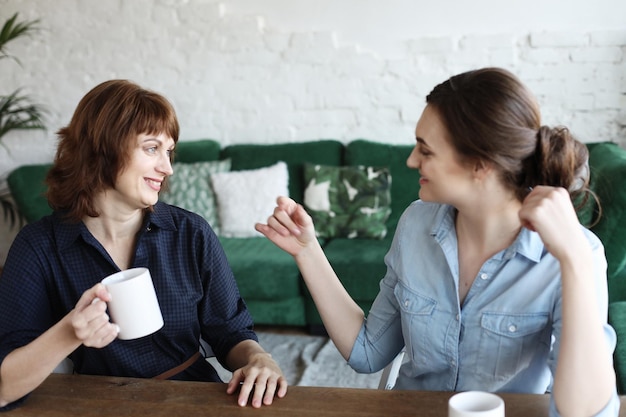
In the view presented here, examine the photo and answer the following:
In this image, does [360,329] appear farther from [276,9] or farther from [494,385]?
[276,9]

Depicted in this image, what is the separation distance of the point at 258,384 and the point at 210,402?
0.09m

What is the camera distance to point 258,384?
1.26m

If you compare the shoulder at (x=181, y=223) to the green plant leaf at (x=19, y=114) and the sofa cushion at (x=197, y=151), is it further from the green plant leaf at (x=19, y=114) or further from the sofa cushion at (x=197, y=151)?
the green plant leaf at (x=19, y=114)

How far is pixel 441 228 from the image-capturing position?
1.44 m

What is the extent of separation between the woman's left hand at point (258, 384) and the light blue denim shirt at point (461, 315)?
24 centimetres

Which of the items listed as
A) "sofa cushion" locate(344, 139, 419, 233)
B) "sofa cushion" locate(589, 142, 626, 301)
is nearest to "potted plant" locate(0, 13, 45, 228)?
"sofa cushion" locate(344, 139, 419, 233)

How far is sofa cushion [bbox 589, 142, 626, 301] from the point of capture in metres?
2.68

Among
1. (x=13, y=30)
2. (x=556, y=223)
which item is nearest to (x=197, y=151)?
(x=13, y=30)

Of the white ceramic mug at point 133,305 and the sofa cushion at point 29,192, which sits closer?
the white ceramic mug at point 133,305

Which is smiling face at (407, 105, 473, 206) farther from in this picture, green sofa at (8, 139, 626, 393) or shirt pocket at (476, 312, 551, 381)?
green sofa at (8, 139, 626, 393)

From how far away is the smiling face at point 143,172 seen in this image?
1.59 metres

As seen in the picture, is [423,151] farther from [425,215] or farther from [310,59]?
[310,59]

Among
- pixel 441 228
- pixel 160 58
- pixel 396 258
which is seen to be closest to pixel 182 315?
pixel 396 258

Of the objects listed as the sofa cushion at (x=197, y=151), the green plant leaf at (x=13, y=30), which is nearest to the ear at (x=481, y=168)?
the sofa cushion at (x=197, y=151)
